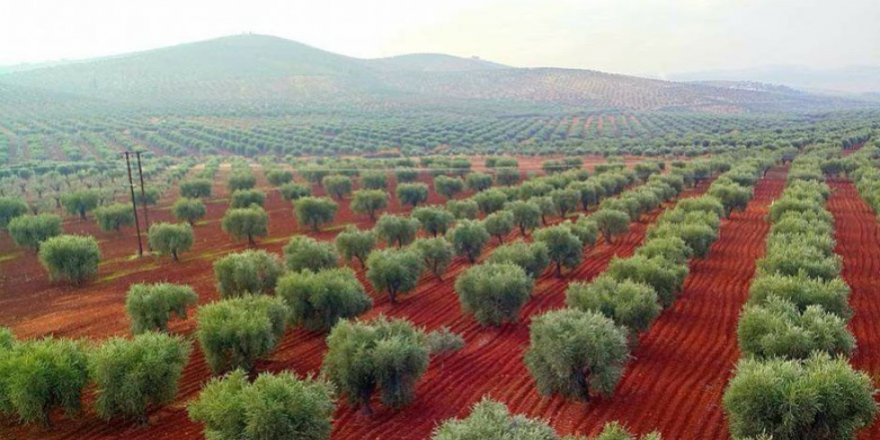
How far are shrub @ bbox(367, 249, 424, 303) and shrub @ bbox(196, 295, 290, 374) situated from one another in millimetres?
9751

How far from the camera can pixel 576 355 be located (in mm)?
21172

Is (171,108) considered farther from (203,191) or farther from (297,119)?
(203,191)

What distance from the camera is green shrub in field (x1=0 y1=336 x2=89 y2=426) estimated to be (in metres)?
19.9

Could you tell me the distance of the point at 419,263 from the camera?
3528 centimetres

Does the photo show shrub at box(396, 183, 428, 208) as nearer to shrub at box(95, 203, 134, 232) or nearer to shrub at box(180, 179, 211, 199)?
shrub at box(180, 179, 211, 199)

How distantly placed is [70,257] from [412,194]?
110 feet

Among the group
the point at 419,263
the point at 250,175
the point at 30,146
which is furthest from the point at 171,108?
the point at 419,263

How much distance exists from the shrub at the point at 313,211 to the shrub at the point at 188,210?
971 centimetres

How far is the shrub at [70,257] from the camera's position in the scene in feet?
128

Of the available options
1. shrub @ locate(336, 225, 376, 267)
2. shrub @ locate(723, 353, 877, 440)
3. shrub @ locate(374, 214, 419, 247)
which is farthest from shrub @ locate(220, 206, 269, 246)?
shrub @ locate(723, 353, 877, 440)

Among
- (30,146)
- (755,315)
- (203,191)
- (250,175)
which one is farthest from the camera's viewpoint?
(30,146)

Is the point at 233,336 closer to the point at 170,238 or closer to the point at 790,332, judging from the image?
the point at 790,332

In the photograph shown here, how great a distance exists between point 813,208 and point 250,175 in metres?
58.1

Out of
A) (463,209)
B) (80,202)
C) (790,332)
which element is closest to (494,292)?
(790,332)
